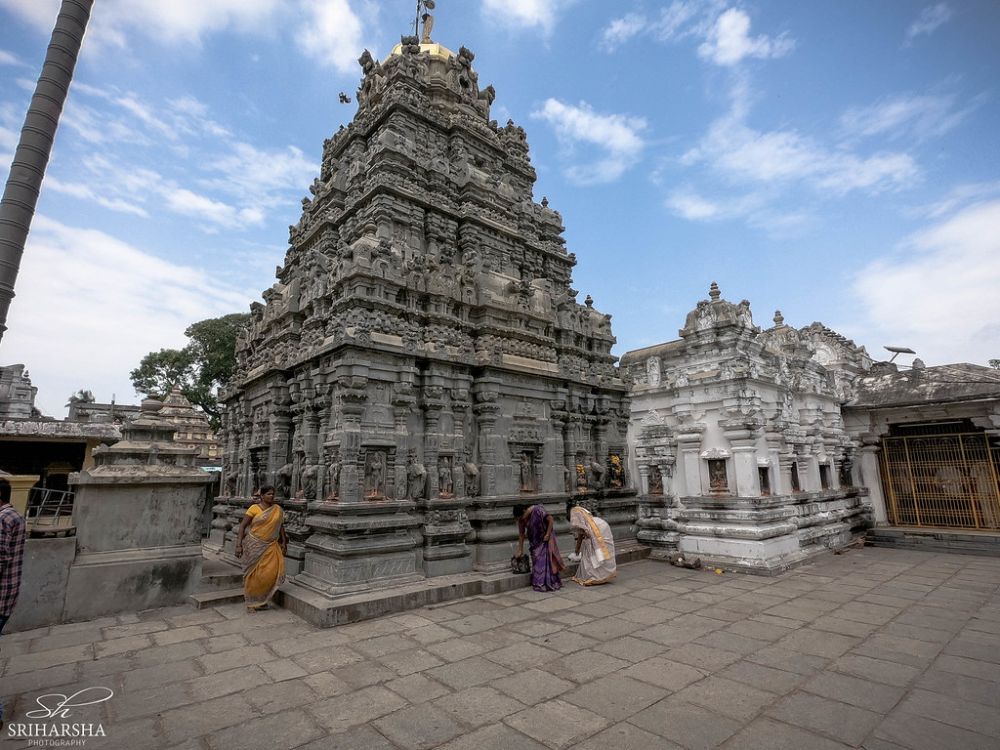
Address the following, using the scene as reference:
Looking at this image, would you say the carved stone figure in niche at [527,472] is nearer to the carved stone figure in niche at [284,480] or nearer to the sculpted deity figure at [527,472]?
the sculpted deity figure at [527,472]

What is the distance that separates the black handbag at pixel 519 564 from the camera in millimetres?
9125

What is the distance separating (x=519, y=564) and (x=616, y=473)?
14.7 ft

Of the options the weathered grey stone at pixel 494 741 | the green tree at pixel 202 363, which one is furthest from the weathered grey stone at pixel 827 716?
the green tree at pixel 202 363

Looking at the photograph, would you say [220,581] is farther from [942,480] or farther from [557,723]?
[942,480]

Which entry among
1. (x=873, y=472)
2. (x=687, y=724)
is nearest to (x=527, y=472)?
(x=687, y=724)

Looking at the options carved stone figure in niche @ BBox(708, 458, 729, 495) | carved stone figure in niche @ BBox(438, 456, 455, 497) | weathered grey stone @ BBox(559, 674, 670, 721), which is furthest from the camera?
carved stone figure in niche @ BBox(708, 458, 729, 495)

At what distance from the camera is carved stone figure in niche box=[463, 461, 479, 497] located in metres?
9.42

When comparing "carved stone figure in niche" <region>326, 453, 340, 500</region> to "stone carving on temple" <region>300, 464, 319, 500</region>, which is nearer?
"carved stone figure in niche" <region>326, 453, 340, 500</region>

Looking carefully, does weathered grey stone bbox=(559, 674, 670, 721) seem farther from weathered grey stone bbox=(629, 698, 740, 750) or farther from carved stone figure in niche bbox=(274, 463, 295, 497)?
carved stone figure in niche bbox=(274, 463, 295, 497)

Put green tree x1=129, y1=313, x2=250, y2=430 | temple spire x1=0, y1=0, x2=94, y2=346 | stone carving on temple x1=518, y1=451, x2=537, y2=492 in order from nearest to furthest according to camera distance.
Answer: temple spire x1=0, y1=0, x2=94, y2=346 → stone carving on temple x1=518, y1=451, x2=537, y2=492 → green tree x1=129, y1=313, x2=250, y2=430

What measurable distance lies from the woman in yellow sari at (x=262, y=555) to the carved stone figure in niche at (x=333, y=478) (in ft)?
2.76

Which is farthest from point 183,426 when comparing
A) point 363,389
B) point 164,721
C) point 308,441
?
point 164,721

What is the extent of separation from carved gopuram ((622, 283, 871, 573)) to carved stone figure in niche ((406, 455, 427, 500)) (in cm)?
642

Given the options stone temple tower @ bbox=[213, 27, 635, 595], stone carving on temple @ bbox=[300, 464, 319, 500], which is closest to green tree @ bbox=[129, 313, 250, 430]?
stone temple tower @ bbox=[213, 27, 635, 595]
